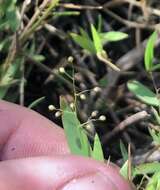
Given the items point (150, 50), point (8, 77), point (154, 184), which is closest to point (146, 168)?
point (154, 184)

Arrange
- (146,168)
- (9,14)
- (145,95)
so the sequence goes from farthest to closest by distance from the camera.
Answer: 1. (9,14)
2. (145,95)
3. (146,168)

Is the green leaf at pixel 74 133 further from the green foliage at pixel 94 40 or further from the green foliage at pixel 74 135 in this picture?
the green foliage at pixel 94 40

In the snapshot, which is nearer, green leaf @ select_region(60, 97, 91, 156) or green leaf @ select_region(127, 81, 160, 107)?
green leaf @ select_region(60, 97, 91, 156)

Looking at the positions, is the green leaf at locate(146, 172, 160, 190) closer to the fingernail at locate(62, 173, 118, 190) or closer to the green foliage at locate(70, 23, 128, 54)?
the fingernail at locate(62, 173, 118, 190)

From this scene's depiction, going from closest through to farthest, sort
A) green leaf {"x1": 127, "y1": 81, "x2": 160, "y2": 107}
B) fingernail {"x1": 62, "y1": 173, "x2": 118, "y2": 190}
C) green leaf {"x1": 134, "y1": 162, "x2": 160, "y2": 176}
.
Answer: fingernail {"x1": 62, "y1": 173, "x2": 118, "y2": 190}, green leaf {"x1": 134, "y1": 162, "x2": 160, "y2": 176}, green leaf {"x1": 127, "y1": 81, "x2": 160, "y2": 107}

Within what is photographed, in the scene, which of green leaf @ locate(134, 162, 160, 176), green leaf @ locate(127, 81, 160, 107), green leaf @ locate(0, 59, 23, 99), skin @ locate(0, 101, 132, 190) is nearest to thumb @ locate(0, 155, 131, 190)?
skin @ locate(0, 101, 132, 190)

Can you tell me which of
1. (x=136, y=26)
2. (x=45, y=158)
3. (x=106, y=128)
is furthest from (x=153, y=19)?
(x=45, y=158)

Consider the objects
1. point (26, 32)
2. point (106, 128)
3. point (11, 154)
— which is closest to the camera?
point (11, 154)

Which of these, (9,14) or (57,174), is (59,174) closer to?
(57,174)

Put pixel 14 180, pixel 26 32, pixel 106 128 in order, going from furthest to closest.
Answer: pixel 106 128, pixel 26 32, pixel 14 180

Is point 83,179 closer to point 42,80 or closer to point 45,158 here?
point 45,158

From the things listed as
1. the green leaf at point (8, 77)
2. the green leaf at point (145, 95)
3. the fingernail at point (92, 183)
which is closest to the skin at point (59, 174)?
the fingernail at point (92, 183)
